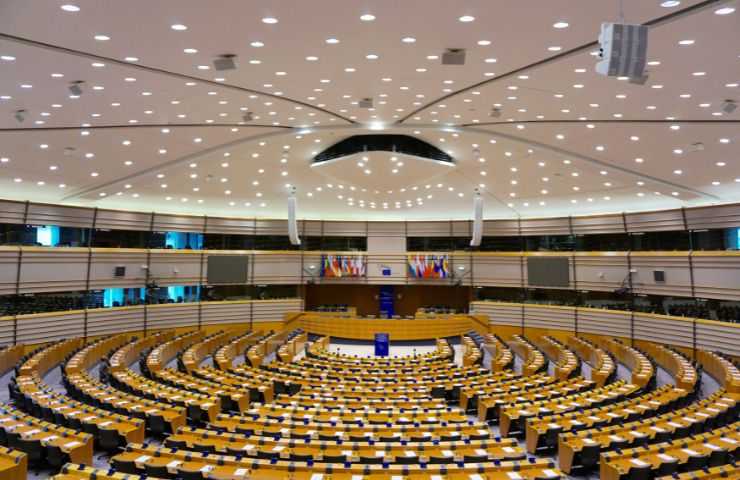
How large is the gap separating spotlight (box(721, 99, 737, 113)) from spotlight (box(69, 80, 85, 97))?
1371 cm

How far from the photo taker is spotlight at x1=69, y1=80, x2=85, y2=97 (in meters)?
10.0

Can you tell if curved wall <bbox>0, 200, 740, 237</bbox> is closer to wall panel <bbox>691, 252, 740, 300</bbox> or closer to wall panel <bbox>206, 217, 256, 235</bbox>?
wall panel <bbox>206, 217, 256, 235</bbox>

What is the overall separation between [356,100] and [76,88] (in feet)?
21.1

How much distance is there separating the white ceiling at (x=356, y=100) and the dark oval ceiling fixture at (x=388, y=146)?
0.31 metres

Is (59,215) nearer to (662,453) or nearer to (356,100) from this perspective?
(356,100)

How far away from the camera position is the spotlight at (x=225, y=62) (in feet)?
29.9

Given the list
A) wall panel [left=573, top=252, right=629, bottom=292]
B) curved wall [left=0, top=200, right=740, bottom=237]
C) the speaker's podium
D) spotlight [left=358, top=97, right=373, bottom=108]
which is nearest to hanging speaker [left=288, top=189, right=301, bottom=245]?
the speaker's podium

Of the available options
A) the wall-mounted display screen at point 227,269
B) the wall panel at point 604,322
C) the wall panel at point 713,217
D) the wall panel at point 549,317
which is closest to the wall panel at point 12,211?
the wall-mounted display screen at point 227,269

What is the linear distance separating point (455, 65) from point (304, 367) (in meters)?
12.6

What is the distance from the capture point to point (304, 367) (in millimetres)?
18062

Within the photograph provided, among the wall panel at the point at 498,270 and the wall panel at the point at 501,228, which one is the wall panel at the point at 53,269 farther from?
the wall panel at the point at 501,228

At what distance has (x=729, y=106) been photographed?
10422 mm

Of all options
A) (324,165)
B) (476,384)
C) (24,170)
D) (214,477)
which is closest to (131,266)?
(24,170)

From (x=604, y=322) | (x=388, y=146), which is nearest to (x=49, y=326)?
(x=388, y=146)
